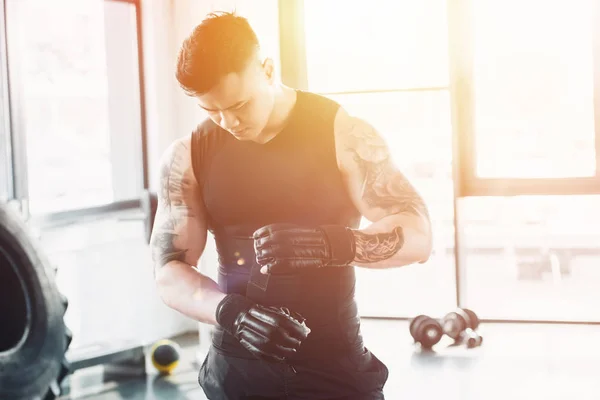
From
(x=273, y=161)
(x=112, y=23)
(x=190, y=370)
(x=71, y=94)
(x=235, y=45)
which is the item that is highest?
(x=112, y=23)

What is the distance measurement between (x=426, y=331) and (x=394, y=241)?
242 cm

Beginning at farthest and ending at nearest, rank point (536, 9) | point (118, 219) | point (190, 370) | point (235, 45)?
point (536, 9) → point (118, 219) → point (190, 370) → point (235, 45)

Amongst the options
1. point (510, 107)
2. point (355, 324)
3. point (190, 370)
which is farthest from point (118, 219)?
point (355, 324)

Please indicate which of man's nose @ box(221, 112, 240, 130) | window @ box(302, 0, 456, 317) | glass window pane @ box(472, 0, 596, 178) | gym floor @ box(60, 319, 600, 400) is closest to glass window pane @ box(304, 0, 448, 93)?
window @ box(302, 0, 456, 317)

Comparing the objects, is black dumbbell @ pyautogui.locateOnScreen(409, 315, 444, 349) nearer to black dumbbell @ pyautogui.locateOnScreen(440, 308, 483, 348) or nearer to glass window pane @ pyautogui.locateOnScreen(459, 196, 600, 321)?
black dumbbell @ pyautogui.locateOnScreen(440, 308, 483, 348)

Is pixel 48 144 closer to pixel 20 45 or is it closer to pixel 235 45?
pixel 20 45

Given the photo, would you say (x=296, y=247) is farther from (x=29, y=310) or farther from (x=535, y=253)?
(x=535, y=253)

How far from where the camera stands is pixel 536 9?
4020 millimetres

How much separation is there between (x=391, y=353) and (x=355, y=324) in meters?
2.31

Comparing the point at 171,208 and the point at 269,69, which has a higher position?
the point at 269,69

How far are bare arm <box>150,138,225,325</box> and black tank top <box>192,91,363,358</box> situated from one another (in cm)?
6

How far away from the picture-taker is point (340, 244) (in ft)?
3.80

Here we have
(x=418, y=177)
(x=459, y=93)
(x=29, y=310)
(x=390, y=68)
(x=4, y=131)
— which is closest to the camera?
(x=29, y=310)

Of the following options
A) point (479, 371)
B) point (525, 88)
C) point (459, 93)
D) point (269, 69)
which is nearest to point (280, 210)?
point (269, 69)
